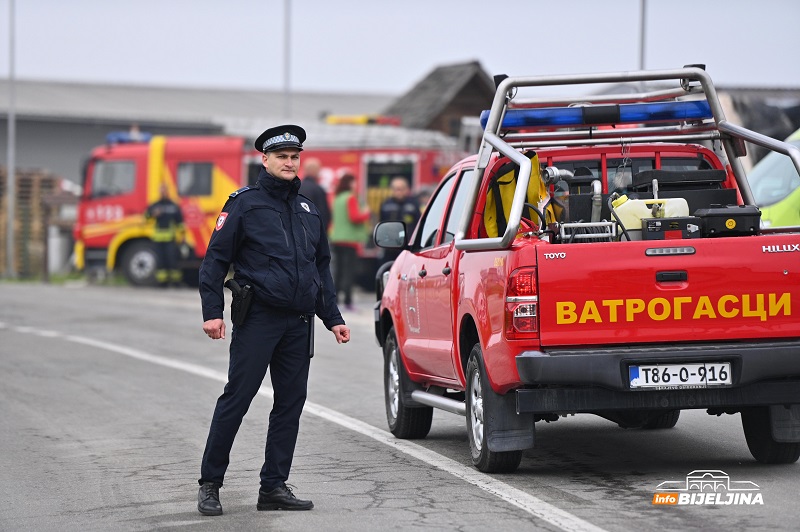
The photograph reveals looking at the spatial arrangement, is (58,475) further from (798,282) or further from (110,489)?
(798,282)

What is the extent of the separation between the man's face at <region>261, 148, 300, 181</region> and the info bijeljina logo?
2.46 m

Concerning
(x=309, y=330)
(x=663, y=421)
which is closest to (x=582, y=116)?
(x=309, y=330)

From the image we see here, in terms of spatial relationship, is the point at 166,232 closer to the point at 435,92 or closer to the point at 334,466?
the point at 435,92

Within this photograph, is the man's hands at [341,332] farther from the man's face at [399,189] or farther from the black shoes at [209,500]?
the man's face at [399,189]

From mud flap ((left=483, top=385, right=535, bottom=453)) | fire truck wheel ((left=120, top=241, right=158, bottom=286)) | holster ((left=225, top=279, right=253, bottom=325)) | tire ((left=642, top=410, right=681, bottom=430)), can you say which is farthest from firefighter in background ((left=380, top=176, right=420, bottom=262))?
holster ((left=225, top=279, right=253, bottom=325))

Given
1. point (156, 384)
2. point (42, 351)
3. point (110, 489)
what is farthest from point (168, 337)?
point (110, 489)

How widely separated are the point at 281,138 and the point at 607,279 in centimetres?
183

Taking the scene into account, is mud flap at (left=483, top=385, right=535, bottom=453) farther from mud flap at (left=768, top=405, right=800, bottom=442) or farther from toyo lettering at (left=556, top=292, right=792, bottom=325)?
mud flap at (left=768, top=405, right=800, bottom=442)

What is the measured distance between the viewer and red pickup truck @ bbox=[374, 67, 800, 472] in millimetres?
7938

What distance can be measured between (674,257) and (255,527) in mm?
2587

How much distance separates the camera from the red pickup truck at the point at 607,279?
7938 millimetres

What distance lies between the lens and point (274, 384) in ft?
25.8

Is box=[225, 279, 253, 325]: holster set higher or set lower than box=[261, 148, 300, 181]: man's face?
lower

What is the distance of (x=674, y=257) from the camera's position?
7.98m
